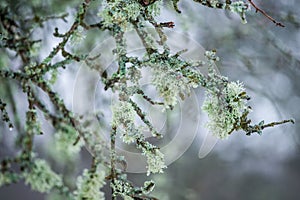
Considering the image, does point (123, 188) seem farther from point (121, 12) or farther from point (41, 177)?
point (121, 12)

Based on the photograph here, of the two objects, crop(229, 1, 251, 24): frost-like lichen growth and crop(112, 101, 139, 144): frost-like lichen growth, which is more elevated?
crop(229, 1, 251, 24): frost-like lichen growth

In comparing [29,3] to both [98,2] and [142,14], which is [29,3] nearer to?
[98,2]

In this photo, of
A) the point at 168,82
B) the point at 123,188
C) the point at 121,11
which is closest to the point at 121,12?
the point at 121,11

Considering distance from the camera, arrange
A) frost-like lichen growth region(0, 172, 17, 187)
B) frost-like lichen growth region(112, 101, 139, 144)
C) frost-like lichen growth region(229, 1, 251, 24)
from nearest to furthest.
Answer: frost-like lichen growth region(0, 172, 17, 187)
frost-like lichen growth region(229, 1, 251, 24)
frost-like lichen growth region(112, 101, 139, 144)

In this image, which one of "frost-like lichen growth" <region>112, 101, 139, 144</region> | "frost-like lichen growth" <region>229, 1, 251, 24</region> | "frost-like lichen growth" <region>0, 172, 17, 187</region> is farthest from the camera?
"frost-like lichen growth" <region>112, 101, 139, 144</region>

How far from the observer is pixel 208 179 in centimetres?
531

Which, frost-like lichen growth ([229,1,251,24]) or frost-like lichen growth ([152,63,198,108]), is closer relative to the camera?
frost-like lichen growth ([229,1,251,24])

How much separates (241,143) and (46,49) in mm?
3875

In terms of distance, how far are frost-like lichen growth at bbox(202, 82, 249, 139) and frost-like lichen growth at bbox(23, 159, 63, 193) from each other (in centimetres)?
28

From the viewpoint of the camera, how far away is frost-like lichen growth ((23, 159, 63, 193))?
0.53m

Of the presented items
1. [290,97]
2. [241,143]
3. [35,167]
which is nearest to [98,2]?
[35,167]

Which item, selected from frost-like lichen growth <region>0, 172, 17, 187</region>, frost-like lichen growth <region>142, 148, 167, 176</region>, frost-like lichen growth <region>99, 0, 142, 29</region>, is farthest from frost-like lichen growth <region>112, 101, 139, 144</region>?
frost-like lichen growth <region>0, 172, 17, 187</region>

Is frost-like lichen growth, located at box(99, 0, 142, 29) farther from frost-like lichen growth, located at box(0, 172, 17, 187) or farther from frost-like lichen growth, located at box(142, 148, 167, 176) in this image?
frost-like lichen growth, located at box(0, 172, 17, 187)

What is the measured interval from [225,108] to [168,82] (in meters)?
0.11
